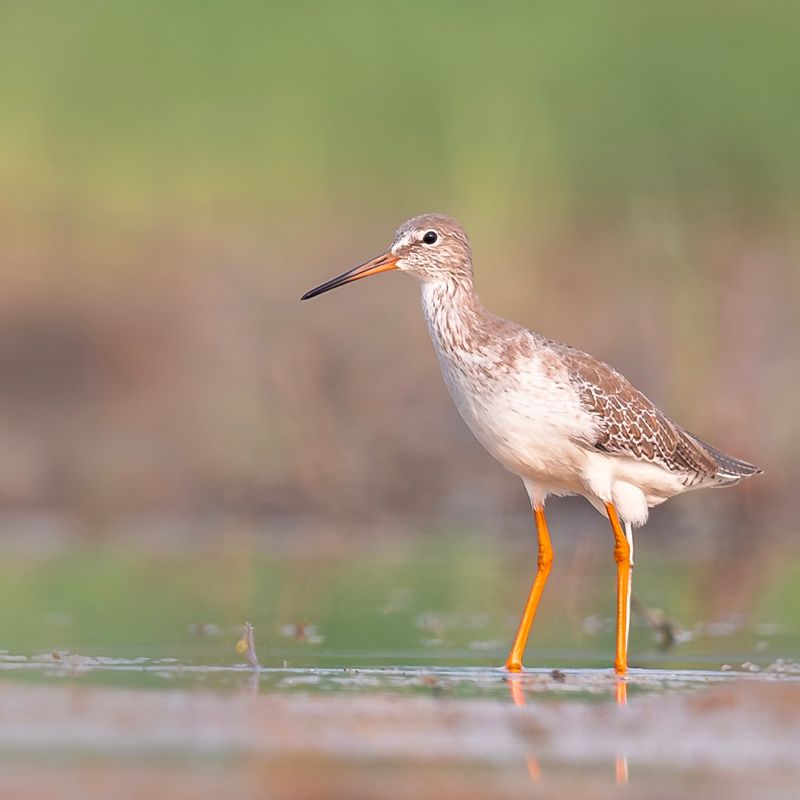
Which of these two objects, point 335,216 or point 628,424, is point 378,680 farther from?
point 335,216

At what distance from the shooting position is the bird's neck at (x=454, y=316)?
10109 mm

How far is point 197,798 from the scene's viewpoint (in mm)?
6234

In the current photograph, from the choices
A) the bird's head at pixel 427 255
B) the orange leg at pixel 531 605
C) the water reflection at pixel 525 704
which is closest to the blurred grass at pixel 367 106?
the bird's head at pixel 427 255

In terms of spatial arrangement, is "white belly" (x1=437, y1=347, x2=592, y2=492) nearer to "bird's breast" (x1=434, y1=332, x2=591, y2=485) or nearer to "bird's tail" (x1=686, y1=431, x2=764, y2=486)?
"bird's breast" (x1=434, y1=332, x2=591, y2=485)

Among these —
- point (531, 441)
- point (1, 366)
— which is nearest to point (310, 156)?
point (1, 366)

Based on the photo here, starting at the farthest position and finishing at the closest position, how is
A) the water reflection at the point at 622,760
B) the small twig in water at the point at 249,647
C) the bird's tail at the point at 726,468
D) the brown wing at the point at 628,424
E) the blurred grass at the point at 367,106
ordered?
the blurred grass at the point at 367,106
the bird's tail at the point at 726,468
the brown wing at the point at 628,424
the small twig in water at the point at 249,647
the water reflection at the point at 622,760

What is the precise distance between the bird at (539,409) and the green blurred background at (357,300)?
73 cm

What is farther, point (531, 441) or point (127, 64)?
point (127, 64)

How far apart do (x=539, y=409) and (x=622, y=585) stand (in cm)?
101

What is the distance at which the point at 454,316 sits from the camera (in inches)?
403

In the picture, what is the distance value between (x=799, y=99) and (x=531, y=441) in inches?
550

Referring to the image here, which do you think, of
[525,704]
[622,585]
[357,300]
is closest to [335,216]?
[357,300]

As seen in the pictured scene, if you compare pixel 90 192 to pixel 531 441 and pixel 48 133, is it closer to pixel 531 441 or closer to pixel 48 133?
pixel 48 133

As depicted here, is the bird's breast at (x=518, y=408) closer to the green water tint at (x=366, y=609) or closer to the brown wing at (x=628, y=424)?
the brown wing at (x=628, y=424)
